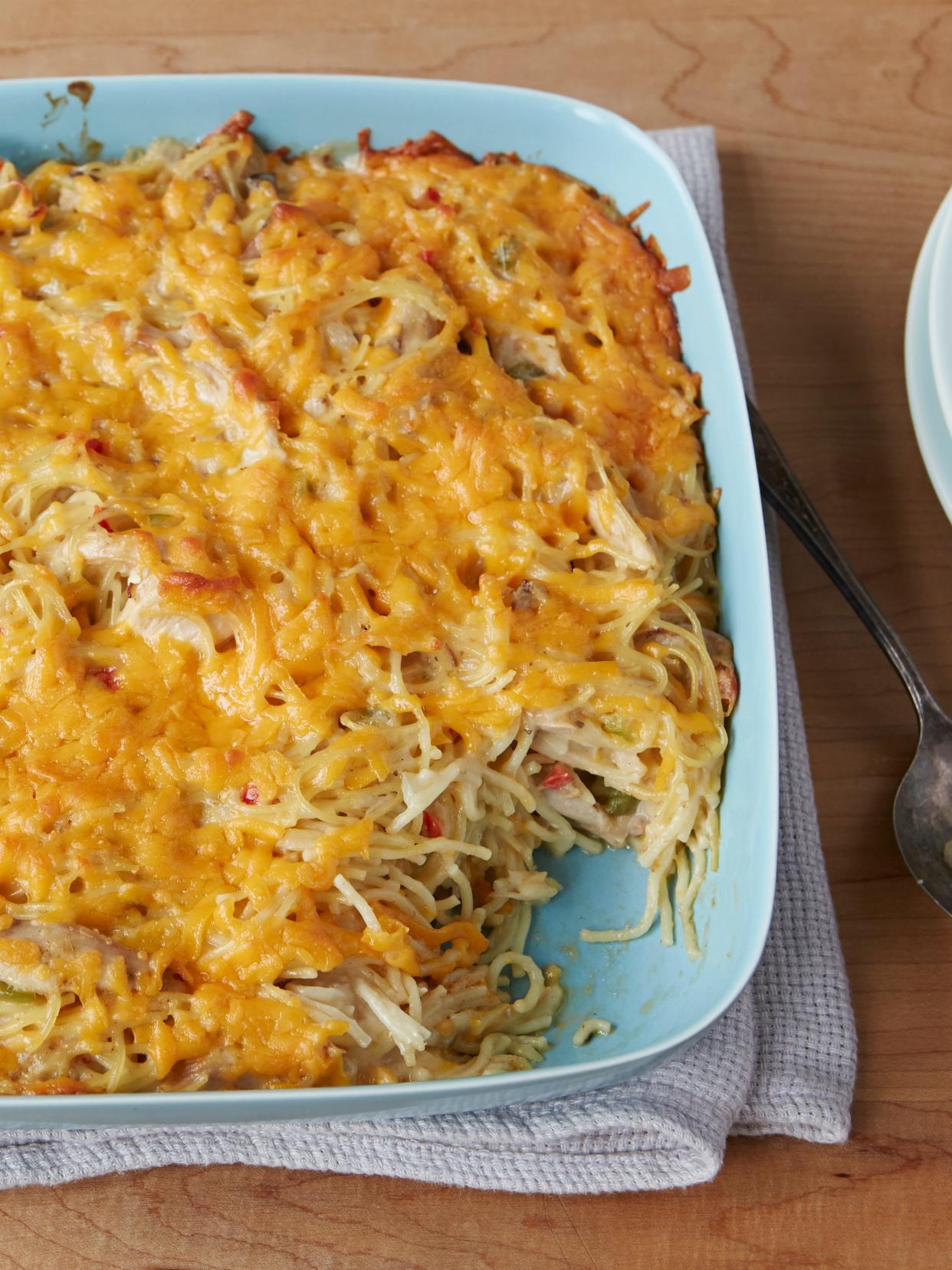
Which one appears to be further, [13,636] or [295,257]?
[295,257]

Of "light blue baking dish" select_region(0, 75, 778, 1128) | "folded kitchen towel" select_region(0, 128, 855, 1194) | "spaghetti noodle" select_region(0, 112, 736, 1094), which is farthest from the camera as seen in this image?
"folded kitchen towel" select_region(0, 128, 855, 1194)

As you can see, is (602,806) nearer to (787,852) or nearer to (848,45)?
(787,852)

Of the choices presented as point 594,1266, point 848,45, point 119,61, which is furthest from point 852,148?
point 594,1266

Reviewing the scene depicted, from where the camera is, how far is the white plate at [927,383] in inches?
100

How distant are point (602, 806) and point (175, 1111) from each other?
990 millimetres

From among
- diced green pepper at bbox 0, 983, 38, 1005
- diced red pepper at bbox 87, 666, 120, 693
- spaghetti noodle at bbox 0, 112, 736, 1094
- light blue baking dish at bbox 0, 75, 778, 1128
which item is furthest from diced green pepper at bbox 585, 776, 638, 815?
diced green pepper at bbox 0, 983, 38, 1005

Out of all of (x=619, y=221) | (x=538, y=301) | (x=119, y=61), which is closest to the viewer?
(x=538, y=301)

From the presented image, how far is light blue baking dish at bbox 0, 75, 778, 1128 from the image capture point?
5.93ft

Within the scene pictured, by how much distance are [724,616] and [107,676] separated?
1.21 meters

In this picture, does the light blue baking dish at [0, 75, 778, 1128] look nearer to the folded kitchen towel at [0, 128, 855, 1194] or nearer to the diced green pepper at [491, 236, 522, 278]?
the folded kitchen towel at [0, 128, 855, 1194]

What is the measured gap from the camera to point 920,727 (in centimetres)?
254

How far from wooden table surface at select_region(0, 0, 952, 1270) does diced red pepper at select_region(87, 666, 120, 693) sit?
0.88m

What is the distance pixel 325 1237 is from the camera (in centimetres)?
207

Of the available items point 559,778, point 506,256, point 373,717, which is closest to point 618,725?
point 559,778
